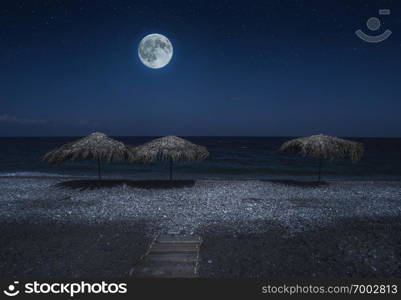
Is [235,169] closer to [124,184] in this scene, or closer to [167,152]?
[167,152]

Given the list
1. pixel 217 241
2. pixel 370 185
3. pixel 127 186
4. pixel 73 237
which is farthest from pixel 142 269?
pixel 370 185

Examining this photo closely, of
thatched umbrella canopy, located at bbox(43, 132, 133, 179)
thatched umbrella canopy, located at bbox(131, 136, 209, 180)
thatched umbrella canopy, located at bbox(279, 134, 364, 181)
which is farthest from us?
thatched umbrella canopy, located at bbox(279, 134, 364, 181)

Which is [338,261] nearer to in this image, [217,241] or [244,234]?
[244,234]

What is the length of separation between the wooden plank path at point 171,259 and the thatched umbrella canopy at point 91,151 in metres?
7.23

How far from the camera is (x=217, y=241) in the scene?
20.0ft

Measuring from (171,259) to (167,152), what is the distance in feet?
26.1

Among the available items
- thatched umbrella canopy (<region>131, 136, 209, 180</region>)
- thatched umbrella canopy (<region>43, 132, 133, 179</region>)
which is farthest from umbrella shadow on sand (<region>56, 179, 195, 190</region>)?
thatched umbrella canopy (<region>43, 132, 133, 179</region>)

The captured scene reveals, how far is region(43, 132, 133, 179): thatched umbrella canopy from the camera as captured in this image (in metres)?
11.9

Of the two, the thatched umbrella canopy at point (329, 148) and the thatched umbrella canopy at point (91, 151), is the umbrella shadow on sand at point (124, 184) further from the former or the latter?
the thatched umbrella canopy at point (329, 148)

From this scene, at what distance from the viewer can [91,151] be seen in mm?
12062

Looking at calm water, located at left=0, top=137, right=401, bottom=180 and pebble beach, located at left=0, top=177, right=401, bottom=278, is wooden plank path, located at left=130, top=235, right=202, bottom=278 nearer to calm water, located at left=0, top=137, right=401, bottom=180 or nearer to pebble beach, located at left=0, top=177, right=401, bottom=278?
pebble beach, located at left=0, top=177, right=401, bottom=278

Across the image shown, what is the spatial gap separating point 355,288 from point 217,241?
2.98m

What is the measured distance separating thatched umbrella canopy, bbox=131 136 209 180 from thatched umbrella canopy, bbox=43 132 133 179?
60 centimetres

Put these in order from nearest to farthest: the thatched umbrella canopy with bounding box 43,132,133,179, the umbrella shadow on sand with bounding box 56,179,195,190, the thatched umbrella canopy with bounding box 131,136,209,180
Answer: the thatched umbrella canopy with bounding box 43,132,133,179 < the thatched umbrella canopy with bounding box 131,136,209,180 < the umbrella shadow on sand with bounding box 56,179,195,190
